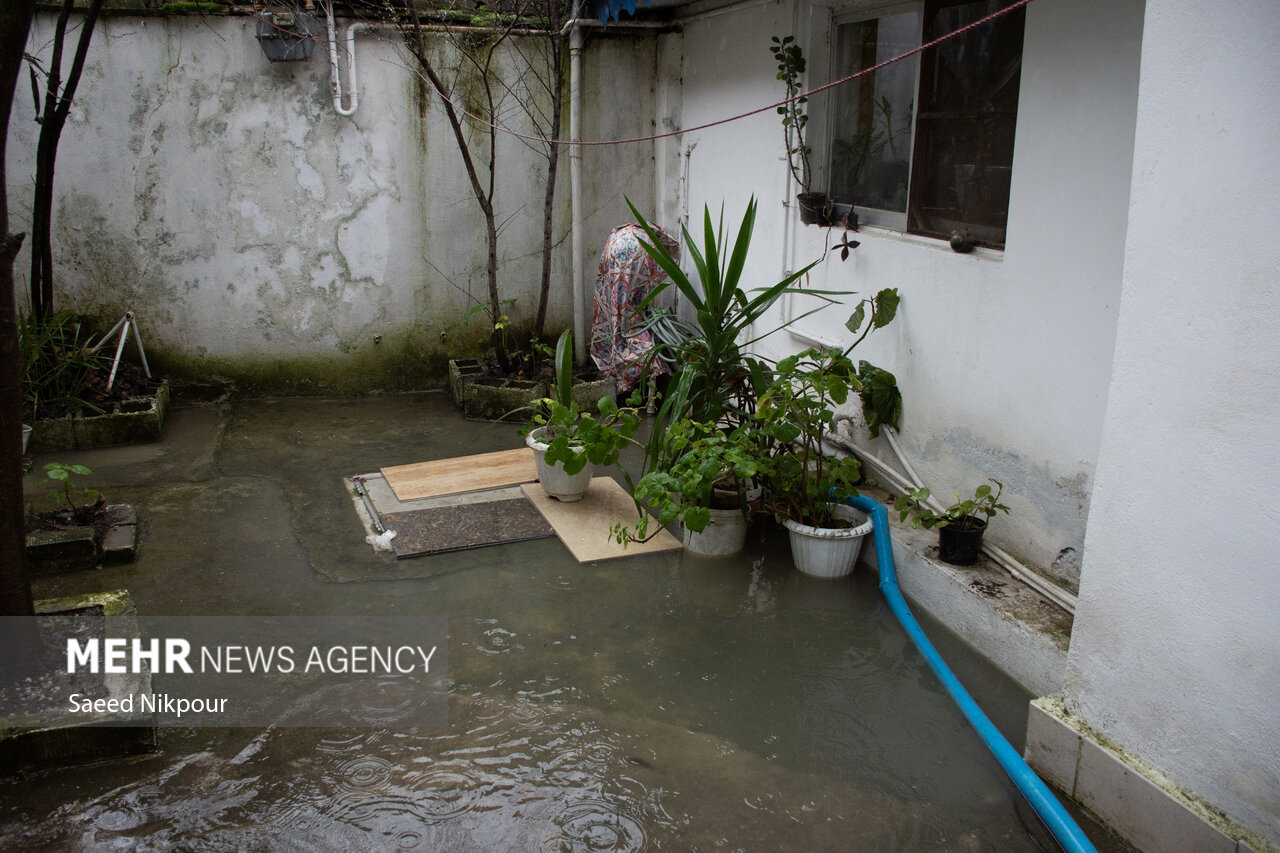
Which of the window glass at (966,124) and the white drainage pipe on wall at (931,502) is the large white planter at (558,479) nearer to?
the white drainage pipe on wall at (931,502)

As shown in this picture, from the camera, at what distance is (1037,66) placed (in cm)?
327

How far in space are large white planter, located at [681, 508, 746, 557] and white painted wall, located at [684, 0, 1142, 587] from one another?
0.82 m

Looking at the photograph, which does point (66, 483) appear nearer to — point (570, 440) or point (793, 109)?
point (570, 440)

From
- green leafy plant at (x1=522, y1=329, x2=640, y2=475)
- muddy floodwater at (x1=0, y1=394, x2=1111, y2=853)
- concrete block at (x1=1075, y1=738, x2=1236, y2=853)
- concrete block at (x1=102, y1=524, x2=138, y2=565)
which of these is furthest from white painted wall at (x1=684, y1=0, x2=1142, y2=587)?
concrete block at (x1=102, y1=524, x2=138, y2=565)

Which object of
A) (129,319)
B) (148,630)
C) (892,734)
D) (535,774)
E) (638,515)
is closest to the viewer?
(535,774)

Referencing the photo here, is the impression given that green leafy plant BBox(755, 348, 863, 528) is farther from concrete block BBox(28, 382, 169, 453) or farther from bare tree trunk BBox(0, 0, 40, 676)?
concrete block BBox(28, 382, 169, 453)

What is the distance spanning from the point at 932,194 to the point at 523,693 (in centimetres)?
265

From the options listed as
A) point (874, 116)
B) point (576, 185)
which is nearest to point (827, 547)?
point (874, 116)

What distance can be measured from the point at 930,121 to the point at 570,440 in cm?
211

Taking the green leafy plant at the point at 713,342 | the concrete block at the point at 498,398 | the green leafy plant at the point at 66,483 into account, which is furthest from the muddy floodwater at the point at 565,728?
the concrete block at the point at 498,398

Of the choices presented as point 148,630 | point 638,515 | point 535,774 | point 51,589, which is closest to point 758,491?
point 638,515

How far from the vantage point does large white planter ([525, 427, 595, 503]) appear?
460 centimetres

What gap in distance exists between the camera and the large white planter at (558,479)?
4.60 metres

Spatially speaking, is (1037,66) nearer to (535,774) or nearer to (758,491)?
(758,491)
